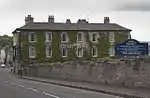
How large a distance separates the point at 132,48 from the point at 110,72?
272 centimetres

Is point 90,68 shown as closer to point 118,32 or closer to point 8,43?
point 118,32

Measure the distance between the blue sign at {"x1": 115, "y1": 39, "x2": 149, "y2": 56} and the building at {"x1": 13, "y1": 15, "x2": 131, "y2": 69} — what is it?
5983 centimetres

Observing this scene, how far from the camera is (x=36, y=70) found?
2687 inches

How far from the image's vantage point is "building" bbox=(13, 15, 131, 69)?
3521 inches

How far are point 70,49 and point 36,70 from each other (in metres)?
23.9

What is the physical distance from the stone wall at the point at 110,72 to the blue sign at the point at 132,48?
0.81 meters

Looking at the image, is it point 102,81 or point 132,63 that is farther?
point 102,81

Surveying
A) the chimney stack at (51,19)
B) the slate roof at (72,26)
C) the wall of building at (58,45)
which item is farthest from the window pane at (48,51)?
the chimney stack at (51,19)

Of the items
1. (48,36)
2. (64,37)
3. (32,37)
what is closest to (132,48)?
(32,37)

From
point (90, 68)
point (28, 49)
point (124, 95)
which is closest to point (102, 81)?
point (90, 68)

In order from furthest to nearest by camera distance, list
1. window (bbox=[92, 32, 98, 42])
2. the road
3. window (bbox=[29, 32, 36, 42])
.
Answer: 1. window (bbox=[92, 32, 98, 42])
2. window (bbox=[29, 32, 36, 42])
3. the road

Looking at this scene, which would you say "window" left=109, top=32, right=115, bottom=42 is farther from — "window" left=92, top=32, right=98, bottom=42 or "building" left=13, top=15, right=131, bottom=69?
"window" left=92, top=32, right=98, bottom=42

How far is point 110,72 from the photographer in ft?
104

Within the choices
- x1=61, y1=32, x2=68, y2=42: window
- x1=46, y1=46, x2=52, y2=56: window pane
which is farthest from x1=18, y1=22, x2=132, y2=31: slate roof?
x1=46, y1=46, x2=52, y2=56: window pane
